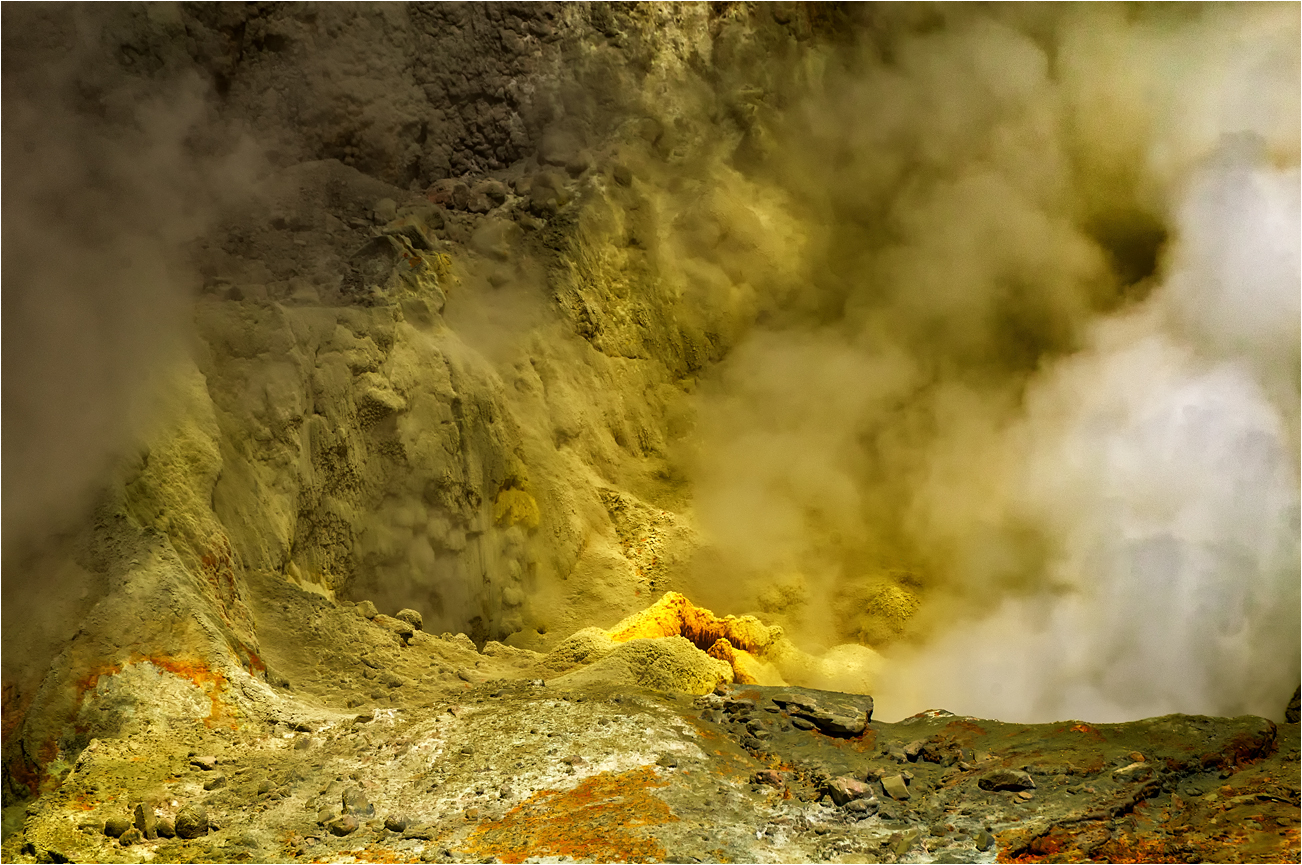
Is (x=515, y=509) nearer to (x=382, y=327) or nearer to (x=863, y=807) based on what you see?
(x=382, y=327)

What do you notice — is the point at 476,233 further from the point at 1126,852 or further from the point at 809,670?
the point at 1126,852

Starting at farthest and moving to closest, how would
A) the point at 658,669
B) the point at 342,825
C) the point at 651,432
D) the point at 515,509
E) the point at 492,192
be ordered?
the point at 651,432
the point at 492,192
the point at 515,509
the point at 658,669
the point at 342,825

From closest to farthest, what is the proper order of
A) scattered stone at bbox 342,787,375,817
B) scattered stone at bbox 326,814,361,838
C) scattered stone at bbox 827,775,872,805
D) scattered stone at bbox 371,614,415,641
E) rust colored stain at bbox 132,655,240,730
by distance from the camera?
scattered stone at bbox 326,814,361,838
scattered stone at bbox 342,787,375,817
scattered stone at bbox 827,775,872,805
rust colored stain at bbox 132,655,240,730
scattered stone at bbox 371,614,415,641

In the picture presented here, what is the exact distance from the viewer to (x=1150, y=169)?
1310 cm

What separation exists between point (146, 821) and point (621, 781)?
2.40 meters

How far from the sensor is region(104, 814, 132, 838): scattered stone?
5.01 metres

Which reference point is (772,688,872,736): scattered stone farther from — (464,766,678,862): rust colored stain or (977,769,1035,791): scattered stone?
(464,766,678,862): rust colored stain

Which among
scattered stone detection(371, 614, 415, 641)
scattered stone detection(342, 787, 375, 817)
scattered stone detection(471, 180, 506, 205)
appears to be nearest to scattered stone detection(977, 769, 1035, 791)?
scattered stone detection(342, 787, 375, 817)

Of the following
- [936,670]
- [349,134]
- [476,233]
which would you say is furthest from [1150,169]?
[349,134]

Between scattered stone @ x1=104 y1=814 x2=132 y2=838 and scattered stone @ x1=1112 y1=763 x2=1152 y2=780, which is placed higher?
scattered stone @ x1=1112 y1=763 x2=1152 y2=780

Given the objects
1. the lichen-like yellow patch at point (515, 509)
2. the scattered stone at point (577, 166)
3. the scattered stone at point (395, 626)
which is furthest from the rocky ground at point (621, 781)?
the scattered stone at point (577, 166)

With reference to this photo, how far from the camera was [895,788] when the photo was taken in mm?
5945

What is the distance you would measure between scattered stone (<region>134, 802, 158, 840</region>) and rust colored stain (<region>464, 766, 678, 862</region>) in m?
1.51

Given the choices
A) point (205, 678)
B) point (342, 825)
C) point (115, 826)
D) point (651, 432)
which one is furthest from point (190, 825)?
point (651, 432)
